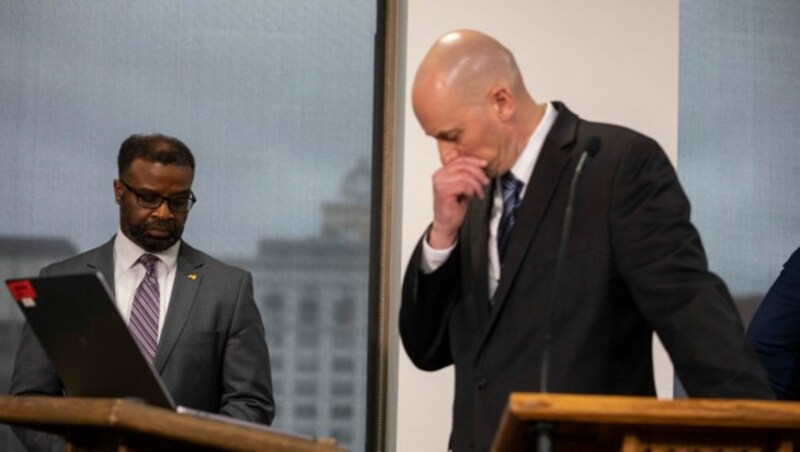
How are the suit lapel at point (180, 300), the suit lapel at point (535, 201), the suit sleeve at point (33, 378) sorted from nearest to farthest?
1. the suit lapel at point (535, 201)
2. the suit sleeve at point (33, 378)
3. the suit lapel at point (180, 300)

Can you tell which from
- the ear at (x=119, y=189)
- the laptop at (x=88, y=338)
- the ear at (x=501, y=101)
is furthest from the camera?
the ear at (x=119, y=189)

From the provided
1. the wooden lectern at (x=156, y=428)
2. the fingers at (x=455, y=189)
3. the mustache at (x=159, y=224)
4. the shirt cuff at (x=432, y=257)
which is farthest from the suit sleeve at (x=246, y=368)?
the wooden lectern at (x=156, y=428)

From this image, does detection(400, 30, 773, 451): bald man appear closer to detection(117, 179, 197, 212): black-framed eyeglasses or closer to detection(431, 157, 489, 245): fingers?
detection(431, 157, 489, 245): fingers

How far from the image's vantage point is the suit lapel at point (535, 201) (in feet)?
9.45

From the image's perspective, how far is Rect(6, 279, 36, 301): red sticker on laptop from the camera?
261cm

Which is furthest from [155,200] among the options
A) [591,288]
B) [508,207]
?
[591,288]

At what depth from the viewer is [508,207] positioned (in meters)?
3.05

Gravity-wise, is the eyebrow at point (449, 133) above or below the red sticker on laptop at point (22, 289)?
above

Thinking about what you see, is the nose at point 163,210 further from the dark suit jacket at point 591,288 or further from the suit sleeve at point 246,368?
the dark suit jacket at point 591,288

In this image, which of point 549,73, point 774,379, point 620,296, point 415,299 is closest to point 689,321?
point 620,296

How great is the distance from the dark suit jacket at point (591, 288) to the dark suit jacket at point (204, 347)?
119 centimetres

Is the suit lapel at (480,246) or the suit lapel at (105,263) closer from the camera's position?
the suit lapel at (480,246)

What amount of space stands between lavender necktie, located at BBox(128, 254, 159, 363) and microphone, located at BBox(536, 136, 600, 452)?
1.60 metres

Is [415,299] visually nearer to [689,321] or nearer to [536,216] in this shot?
[536,216]
